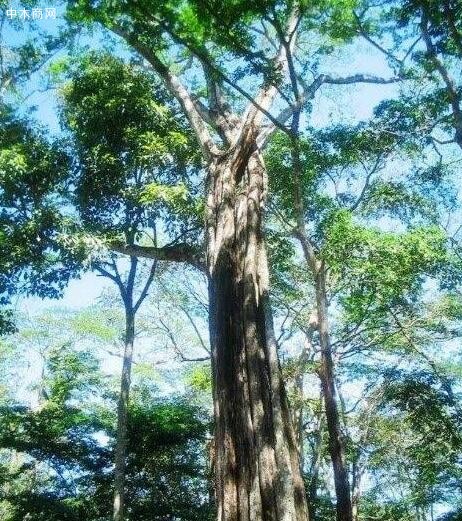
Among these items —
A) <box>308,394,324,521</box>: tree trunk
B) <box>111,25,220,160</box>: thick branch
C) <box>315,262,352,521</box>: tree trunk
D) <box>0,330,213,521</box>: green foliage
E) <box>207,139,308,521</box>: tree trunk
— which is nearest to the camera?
<box>207,139,308,521</box>: tree trunk

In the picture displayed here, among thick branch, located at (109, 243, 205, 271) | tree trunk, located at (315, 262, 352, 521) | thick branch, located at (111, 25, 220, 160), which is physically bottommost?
tree trunk, located at (315, 262, 352, 521)

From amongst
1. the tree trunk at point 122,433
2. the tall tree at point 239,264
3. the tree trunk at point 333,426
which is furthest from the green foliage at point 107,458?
the tall tree at point 239,264

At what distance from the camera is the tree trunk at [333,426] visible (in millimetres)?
5391

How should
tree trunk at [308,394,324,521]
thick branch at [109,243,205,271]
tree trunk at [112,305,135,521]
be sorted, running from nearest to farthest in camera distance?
tree trunk at [112,305,135,521] → thick branch at [109,243,205,271] → tree trunk at [308,394,324,521]

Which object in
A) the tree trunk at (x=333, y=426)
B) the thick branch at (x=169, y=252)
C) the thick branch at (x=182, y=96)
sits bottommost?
the tree trunk at (x=333, y=426)

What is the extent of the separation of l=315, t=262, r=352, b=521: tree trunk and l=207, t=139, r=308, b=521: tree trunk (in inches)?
61.6

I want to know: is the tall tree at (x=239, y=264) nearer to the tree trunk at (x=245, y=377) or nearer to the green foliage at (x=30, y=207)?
the tree trunk at (x=245, y=377)

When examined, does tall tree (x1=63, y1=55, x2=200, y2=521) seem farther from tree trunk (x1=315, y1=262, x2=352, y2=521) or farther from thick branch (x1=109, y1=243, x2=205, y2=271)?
tree trunk (x1=315, y1=262, x2=352, y2=521)

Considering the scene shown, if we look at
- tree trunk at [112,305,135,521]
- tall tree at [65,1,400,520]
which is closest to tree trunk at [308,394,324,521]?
tree trunk at [112,305,135,521]

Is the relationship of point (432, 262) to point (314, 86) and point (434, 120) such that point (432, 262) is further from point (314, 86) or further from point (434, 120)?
point (314, 86)

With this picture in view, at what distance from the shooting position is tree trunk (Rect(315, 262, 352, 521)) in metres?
5.39

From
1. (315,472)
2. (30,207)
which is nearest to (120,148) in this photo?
(30,207)

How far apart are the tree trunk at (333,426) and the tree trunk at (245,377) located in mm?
1565

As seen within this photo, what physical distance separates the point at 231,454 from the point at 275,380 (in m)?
0.77
